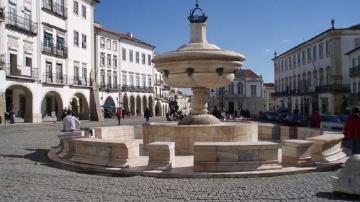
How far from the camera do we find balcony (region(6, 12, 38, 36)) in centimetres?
3206

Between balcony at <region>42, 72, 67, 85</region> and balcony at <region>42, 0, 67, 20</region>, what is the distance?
5637 mm

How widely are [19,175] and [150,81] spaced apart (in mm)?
Answer: 61308

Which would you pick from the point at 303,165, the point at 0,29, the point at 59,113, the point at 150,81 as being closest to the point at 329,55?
the point at 150,81

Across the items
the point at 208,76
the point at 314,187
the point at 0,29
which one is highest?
the point at 0,29

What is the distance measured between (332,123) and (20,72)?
76.2ft

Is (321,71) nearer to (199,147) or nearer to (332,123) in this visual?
(332,123)

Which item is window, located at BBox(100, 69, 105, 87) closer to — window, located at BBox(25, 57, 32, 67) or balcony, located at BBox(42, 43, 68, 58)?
Answer: balcony, located at BBox(42, 43, 68, 58)

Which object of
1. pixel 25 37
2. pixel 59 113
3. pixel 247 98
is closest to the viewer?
pixel 25 37

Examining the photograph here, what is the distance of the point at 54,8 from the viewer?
38.9m

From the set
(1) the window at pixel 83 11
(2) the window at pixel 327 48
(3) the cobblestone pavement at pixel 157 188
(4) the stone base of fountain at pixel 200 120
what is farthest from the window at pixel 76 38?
(3) the cobblestone pavement at pixel 157 188

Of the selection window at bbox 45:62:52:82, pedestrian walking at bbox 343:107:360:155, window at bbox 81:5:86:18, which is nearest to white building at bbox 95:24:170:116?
window at bbox 81:5:86:18

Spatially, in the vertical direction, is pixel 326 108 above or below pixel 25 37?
below

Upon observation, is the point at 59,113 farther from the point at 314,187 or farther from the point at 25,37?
the point at 314,187

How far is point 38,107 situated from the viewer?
118 feet
